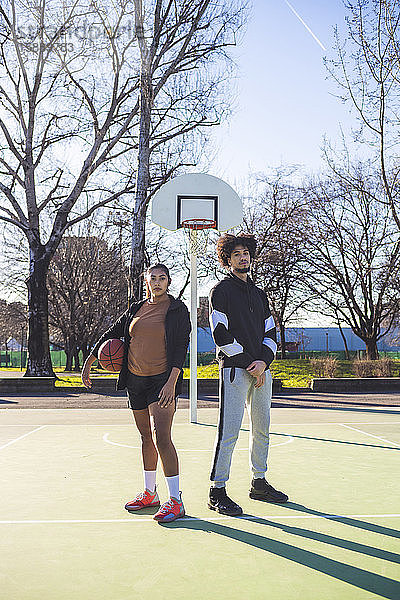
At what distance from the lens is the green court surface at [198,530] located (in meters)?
3.37

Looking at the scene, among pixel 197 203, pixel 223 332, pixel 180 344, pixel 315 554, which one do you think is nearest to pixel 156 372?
pixel 180 344

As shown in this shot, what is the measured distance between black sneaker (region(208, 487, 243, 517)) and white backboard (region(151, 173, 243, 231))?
6557 mm

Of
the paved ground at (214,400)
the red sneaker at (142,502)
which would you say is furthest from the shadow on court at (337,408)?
the red sneaker at (142,502)

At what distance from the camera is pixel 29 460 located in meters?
6.94

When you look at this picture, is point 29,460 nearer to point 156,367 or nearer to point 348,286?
point 156,367

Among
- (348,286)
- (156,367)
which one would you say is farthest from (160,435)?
(348,286)

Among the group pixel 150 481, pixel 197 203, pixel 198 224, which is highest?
pixel 197 203

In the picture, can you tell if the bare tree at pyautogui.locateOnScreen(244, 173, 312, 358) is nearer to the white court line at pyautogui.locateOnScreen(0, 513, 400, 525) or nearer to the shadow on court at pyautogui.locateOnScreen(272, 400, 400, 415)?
the shadow on court at pyautogui.locateOnScreen(272, 400, 400, 415)

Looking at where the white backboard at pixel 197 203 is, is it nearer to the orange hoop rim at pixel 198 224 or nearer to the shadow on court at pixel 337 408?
the orange hoop rim at pixel 198 224

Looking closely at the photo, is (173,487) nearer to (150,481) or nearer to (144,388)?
(150,481)

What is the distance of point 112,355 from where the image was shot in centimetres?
505

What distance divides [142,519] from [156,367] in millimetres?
1074

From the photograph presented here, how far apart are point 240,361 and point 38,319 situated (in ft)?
58.5

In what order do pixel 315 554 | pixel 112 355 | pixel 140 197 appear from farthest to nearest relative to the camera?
pixel 140 197 < pixel 112 355 < pixel 315 554
